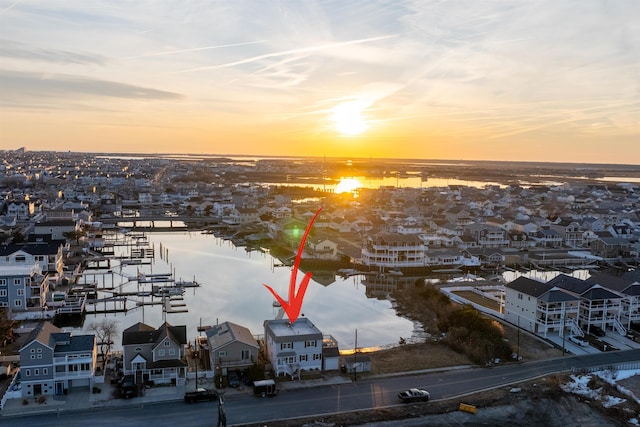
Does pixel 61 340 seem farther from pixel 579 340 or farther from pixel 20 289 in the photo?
pixel 579 340

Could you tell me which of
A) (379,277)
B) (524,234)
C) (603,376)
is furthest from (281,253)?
(603,376)

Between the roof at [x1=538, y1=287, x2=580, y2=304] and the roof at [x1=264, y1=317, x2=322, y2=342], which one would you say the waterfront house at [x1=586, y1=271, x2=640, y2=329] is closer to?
the roof at [x1=538, y1=287, x2=580, y2=304]

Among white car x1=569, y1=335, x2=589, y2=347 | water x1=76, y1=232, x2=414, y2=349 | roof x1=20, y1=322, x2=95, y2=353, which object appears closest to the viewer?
roof x1=20, y1=322, x2=95, y2=353

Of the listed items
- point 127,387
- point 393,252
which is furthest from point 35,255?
point 393,252

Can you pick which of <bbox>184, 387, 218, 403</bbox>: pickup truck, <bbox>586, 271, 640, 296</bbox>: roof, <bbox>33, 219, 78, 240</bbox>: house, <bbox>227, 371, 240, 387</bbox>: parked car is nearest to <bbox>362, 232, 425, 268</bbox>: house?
<bbox>586, 271, 640, 296</bbox>: roof

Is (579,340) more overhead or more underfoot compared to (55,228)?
more underfoot

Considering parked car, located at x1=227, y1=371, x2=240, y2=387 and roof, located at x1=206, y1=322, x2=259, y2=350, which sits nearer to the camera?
parked car, located at x1=227, y1=371, x2=240, y2=387

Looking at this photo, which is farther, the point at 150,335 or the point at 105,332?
the point at 105,332
